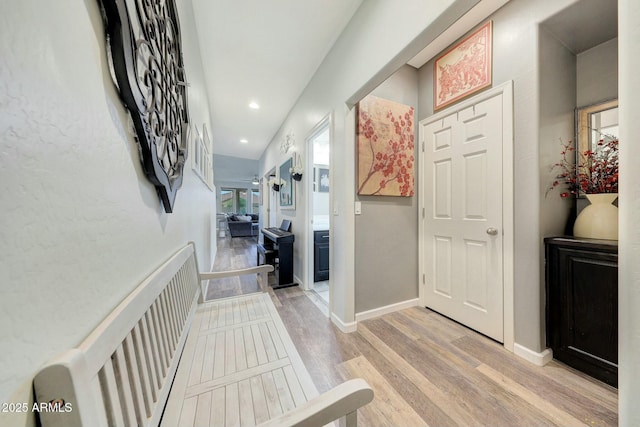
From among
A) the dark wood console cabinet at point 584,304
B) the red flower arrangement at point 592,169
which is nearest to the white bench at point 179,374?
the dark wood console cabinet at point 584,304

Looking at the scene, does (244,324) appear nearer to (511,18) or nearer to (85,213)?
(85,213)

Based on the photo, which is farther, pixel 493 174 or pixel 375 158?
pixel 375 158

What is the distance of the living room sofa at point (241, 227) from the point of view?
25.2 feet

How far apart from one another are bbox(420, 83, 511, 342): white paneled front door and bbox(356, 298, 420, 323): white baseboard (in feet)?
0.45

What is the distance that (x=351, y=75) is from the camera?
1.85 meters

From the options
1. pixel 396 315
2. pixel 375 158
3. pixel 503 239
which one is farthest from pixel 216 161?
pixel 503 239

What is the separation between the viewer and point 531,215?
5.30 ft

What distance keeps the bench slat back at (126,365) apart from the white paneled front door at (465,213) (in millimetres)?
2267

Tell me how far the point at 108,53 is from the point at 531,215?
2.39 metres

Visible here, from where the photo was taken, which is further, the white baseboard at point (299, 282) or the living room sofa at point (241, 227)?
the living room sofa at point (241, 227)

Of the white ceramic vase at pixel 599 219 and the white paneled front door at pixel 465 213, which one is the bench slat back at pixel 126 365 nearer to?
the white paneled front door at pixel 465 213

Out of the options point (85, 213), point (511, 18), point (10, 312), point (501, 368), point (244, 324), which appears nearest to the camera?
point (10, 312)

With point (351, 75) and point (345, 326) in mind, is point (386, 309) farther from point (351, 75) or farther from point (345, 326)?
point (351, 75)

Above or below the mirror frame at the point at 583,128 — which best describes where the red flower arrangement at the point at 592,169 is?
below
